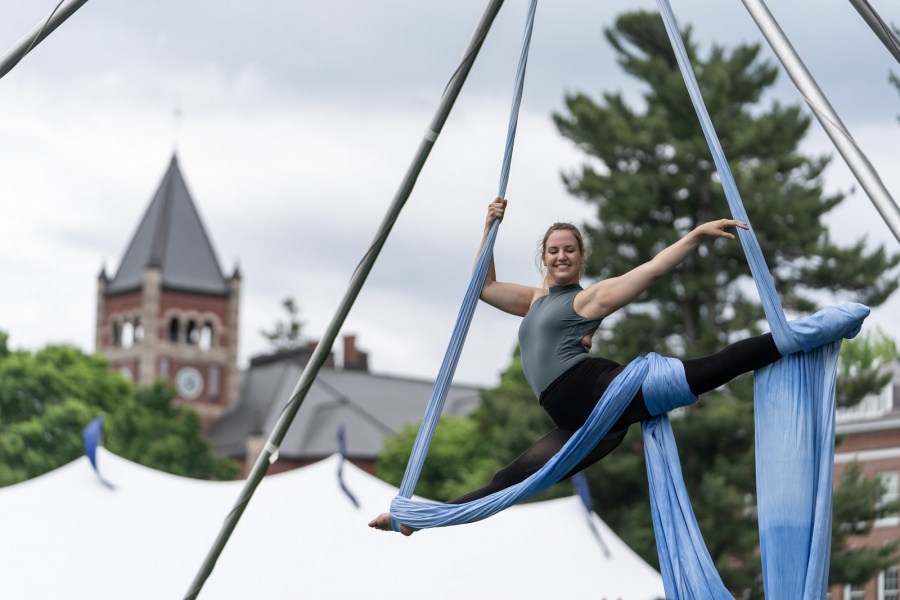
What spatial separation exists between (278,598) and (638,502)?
61.9ft

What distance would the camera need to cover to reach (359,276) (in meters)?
8.13

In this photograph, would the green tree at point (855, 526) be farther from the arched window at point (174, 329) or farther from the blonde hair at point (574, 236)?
the arched window at point (174, 329)

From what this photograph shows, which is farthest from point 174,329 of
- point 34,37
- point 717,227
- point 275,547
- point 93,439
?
point 717,227

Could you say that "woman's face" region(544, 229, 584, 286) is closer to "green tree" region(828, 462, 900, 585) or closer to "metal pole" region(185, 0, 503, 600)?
"metal pole" region(185, 0, 503, 600)

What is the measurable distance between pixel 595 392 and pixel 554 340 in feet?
0.95

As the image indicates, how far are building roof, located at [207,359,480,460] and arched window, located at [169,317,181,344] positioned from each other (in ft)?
17.0

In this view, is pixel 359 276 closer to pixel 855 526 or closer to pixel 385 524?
pixel 385 524

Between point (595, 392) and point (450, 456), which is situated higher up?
point (450, 456)

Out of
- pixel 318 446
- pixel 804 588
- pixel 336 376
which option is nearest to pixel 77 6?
pixel 804 588

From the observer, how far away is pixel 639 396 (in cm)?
591

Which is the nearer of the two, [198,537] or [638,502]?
[198,537]

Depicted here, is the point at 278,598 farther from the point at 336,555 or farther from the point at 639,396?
the point at 639,396

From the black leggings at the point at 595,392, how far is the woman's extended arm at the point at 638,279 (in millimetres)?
227

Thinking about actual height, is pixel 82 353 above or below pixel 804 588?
above
